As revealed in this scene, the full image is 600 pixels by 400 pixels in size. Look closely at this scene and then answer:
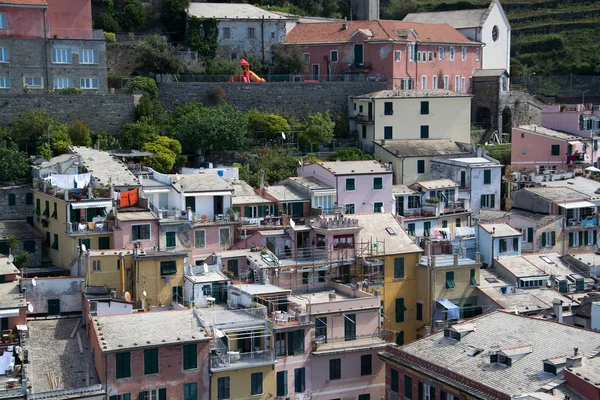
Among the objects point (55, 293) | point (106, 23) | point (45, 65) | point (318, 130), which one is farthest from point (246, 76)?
point (55, 293)

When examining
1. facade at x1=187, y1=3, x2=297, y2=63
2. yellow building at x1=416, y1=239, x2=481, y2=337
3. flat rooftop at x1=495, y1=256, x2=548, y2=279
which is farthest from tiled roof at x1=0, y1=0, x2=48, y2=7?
flat rooftop at x1=495, y1=256, x2=548, y2=279

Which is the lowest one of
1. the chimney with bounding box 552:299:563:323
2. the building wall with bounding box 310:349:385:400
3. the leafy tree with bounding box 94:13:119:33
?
the building wall with bounding box 310:349:385:400

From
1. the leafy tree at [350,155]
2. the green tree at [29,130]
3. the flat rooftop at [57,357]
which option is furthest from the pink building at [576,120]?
the flat rooftop at [57,357]

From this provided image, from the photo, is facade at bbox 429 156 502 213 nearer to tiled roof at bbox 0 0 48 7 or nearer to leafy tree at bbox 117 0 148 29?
leafy tree at bbox 117 0 148 29

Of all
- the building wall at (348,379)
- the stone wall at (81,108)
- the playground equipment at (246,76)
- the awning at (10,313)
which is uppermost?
the playground equipment at (246,76)

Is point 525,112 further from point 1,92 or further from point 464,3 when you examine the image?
point 1,92

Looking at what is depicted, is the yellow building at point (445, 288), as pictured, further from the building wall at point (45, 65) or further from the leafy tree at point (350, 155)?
the building wall at point (45, 65)

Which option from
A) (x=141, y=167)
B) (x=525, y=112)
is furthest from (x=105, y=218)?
(x=525, y=112)
